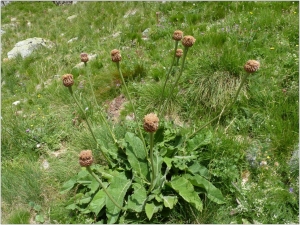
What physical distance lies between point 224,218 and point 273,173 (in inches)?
28.8

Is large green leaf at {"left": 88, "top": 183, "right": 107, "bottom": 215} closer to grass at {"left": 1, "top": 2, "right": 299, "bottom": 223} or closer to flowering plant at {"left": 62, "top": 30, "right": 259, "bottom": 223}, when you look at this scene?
flowering plant at {"left": 62, "top": 30, "right": 259, "bottom": 223}

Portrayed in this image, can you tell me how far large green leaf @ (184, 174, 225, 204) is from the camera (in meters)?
2.88

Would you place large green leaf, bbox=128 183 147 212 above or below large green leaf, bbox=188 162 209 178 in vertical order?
above

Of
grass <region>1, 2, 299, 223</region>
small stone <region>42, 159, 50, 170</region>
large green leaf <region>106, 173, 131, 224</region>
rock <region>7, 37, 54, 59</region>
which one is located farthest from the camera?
rock <region>7, 37, 54, 59</region>

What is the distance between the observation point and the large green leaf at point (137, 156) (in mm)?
3131

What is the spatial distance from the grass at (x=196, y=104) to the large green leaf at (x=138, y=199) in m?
0.21

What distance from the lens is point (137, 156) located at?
126 inches

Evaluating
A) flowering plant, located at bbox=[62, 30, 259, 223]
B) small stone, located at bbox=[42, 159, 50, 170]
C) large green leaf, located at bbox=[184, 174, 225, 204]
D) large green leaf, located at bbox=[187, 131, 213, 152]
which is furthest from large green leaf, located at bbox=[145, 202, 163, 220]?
small stone, located at bbox=[42, 159, 50, 170]

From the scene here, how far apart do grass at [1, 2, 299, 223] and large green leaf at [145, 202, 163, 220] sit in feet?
0.56

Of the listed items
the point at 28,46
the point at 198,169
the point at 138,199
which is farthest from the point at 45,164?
the point at 28,46

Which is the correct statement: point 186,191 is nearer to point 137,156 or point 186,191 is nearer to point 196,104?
point 137,156

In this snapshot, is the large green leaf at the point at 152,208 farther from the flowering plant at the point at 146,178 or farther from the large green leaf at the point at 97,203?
the large green leaf at the point at 97,203

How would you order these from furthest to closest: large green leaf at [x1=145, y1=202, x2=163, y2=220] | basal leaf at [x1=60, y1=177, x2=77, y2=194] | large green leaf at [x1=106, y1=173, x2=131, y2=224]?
basal leaf at [x1=60, y1=177, x2=77, y2=194] < large green leaf at [x1=106, y1=173, x2=131, y2=224] < large green leaf at [x1=145, y1=202, x2=163, y2=220]

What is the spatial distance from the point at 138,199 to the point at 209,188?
734mm
